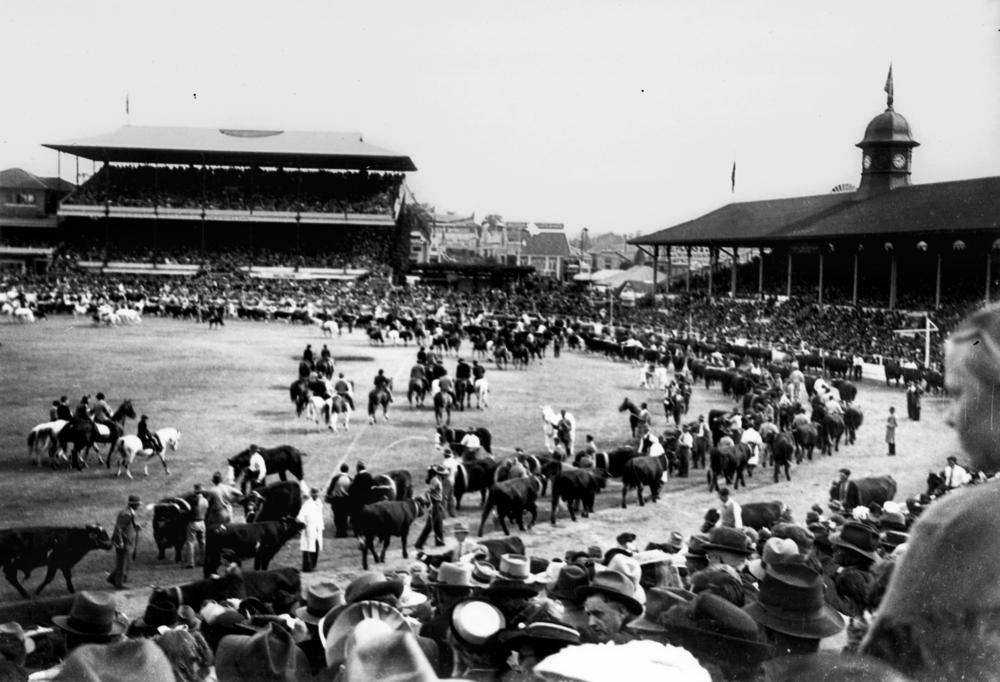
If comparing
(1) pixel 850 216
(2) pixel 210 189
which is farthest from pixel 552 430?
(2) pixel 210 189

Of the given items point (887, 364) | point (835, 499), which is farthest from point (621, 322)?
point (835, 499)

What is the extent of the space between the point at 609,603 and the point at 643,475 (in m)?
9.03

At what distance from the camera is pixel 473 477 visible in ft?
45.3

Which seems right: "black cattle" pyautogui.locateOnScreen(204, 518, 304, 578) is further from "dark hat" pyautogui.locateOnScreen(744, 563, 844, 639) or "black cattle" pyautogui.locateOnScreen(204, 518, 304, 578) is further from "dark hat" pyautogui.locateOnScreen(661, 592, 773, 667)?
"dark hat" pyautogui.locateOnScreen(744, 563, 844, 639)

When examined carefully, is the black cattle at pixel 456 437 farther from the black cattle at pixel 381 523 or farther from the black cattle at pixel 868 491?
the black cattle at pixel 868 491

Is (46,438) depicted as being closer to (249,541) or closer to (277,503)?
(277,503)

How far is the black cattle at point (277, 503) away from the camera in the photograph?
1187cm

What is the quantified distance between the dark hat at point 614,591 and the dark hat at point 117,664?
114 inches

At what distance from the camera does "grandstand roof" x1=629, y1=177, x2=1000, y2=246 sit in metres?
28.6

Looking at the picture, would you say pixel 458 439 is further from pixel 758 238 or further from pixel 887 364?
pixel 758 238

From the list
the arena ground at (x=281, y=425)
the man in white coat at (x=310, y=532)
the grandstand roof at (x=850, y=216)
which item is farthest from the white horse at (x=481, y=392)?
the grandstand roof at (x=850, y=216)

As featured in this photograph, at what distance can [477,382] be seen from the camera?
889 inches

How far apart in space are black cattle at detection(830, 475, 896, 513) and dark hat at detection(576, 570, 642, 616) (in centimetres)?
793

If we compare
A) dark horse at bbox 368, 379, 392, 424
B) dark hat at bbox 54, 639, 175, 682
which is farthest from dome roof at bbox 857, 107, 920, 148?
dark hat at bbox 54, 639, 175, 682
